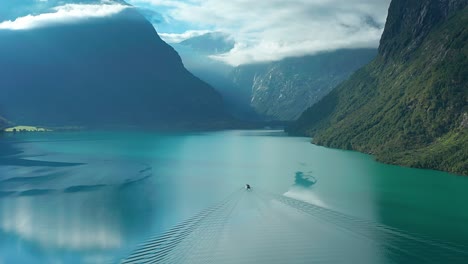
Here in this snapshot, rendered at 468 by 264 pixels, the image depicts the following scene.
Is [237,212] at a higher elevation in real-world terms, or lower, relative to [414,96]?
lower

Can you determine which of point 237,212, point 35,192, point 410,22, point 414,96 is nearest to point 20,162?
point 35,192

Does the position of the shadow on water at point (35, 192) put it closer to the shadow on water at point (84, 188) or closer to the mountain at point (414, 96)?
the shadow on water at point (84, 188)

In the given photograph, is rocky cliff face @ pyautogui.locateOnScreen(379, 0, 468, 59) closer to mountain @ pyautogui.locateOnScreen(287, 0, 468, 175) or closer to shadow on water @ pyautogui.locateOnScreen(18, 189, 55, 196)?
mountain @ pyautogui.locateOnScreen(287, 0, 468, 175)

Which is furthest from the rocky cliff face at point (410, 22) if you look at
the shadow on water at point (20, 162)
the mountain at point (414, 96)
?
the shadow on water at point (20, 162)

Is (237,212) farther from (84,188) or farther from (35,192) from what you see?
(35,192)

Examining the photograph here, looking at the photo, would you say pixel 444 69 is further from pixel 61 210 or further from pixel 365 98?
pixel 61 210

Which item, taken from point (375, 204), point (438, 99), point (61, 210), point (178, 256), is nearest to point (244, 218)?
point (178, 256)
